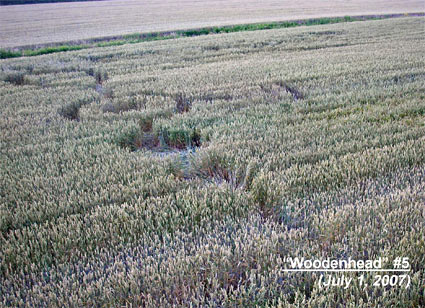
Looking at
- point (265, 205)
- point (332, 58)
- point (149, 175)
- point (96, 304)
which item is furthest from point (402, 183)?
point (332, 58)

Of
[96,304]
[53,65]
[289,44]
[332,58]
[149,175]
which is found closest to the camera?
[96,304]

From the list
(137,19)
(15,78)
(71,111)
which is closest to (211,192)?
(71,111)

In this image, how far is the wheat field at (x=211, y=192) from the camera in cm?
242

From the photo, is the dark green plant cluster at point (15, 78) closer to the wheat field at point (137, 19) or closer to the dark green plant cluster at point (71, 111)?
the dark green plant cluster at point (71, 111)

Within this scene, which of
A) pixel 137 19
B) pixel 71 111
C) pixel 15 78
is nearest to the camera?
pixel 71 111

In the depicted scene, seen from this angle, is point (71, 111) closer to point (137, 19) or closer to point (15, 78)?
point (15, 78)

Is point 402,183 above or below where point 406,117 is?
below

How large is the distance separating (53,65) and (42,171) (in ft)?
31.2

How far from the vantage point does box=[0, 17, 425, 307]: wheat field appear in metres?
2.42

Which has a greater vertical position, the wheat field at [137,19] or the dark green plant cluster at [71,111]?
the wheat field at [137,19]

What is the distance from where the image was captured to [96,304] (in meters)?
2.31

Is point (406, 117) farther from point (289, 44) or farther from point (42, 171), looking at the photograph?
point (289, 44)

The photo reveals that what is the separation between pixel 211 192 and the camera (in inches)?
143

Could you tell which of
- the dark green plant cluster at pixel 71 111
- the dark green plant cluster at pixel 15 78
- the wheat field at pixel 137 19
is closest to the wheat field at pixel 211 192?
the dark green plant cluster at pixel 71 111
